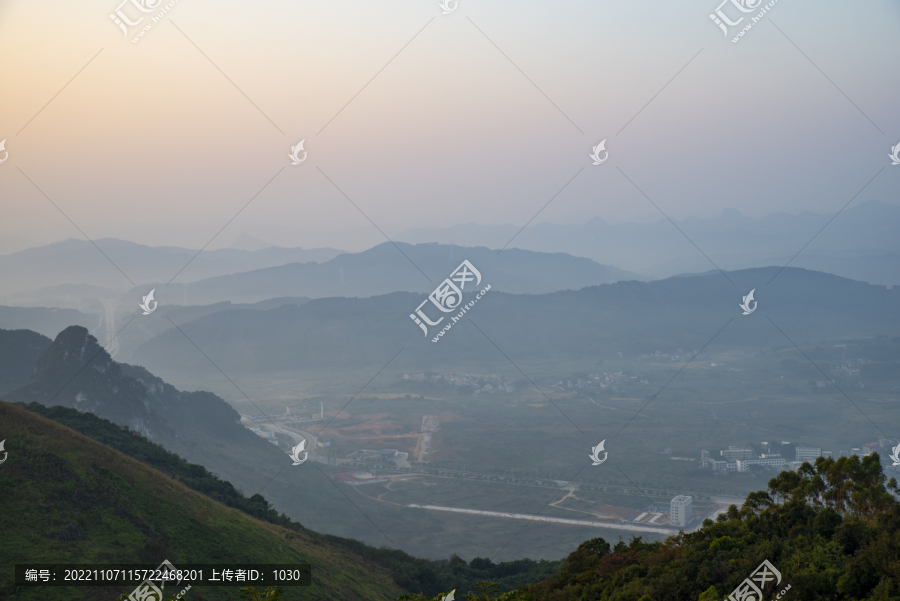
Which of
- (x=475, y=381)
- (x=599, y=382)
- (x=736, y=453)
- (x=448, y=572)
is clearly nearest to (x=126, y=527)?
(x=448, y=572)

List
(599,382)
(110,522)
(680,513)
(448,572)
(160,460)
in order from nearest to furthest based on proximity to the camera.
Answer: (110,522) < (448,572) < (160,460) < (680,513) < (599,382)

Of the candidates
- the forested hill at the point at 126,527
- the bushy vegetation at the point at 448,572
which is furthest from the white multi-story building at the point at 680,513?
the forested hill at the point at 126,527

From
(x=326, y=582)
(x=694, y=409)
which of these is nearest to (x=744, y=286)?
(x=694, y=409)

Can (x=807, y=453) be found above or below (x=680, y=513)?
above

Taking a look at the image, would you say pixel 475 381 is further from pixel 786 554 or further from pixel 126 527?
pixel 786 554

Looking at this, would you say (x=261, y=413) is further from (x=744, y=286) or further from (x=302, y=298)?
(x=744, y=286)
